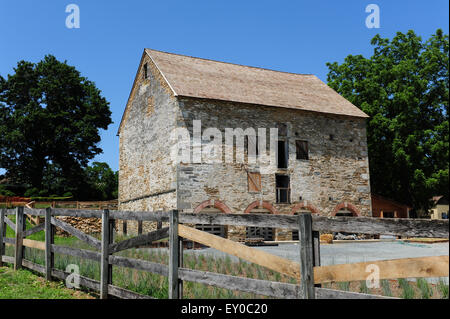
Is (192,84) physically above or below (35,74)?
below

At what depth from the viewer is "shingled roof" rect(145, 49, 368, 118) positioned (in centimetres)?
2050

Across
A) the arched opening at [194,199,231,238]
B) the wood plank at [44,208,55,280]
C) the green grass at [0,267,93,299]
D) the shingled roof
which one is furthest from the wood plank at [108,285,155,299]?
the shingled roof

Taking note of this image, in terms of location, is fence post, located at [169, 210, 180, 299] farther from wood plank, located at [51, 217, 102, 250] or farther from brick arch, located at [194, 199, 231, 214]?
brick arch, located at [194, 199, 231, 214]

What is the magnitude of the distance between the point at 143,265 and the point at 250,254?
73.1 inches

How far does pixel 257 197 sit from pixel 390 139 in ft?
39.5

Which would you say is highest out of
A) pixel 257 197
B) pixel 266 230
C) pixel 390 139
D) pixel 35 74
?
pixel 35 74

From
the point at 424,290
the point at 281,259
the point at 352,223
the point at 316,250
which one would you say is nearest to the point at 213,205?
the point at 424,290

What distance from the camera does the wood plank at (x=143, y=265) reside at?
207 inches

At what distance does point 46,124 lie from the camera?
116 ft

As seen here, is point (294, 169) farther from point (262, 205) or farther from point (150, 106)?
point (150, 106)

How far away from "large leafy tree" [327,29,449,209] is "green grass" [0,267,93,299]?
2275cm
